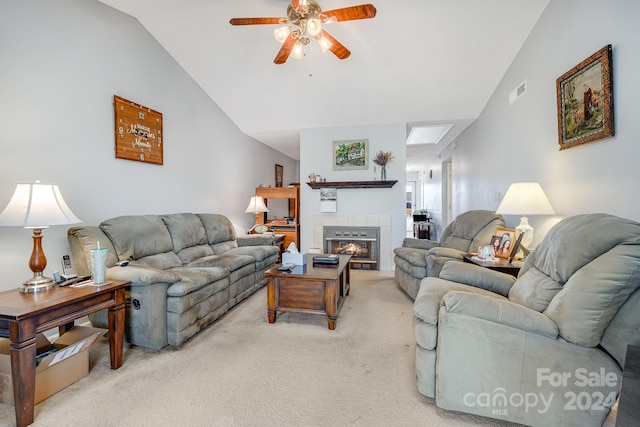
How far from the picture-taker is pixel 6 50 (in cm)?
210

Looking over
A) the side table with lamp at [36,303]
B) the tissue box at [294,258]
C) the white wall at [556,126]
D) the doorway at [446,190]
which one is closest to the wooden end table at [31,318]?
the side table with lamp at [36,303]

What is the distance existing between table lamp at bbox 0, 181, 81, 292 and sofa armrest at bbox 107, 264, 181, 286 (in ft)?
1.22

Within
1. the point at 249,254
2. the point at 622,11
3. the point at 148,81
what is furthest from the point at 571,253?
the point at 148,81

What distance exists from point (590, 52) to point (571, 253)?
1.69 meters

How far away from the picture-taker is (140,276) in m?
2.09

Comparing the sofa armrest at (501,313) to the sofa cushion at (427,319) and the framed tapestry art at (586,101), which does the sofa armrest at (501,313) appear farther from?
the framed tapestry art at (586,101)

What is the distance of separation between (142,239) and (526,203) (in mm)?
3641

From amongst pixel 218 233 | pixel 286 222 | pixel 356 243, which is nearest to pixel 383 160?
pixel 356 243

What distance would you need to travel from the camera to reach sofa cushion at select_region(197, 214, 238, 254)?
12.8ft

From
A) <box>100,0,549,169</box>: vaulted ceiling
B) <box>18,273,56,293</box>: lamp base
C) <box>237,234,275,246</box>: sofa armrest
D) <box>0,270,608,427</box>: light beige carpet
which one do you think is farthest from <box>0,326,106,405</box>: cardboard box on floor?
<box>100,0,549,169</box>: vaulted ceiling

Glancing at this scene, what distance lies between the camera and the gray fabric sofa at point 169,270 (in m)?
2.15

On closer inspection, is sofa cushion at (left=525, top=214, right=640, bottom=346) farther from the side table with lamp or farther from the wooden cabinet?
the wooden cabinet

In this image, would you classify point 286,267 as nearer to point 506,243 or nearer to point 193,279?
point 193,279

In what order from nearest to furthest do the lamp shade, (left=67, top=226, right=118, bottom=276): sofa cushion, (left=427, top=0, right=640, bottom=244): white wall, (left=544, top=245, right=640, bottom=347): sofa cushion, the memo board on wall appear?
(left=544, top=245, right=640, bottom=347): sofa cushion < (left=427, top=0, right=640, bottom=244): white wall < (left=67, top=226, right=118, bottom=276): sofa cushion < the lamp shade < the memo board on wall
